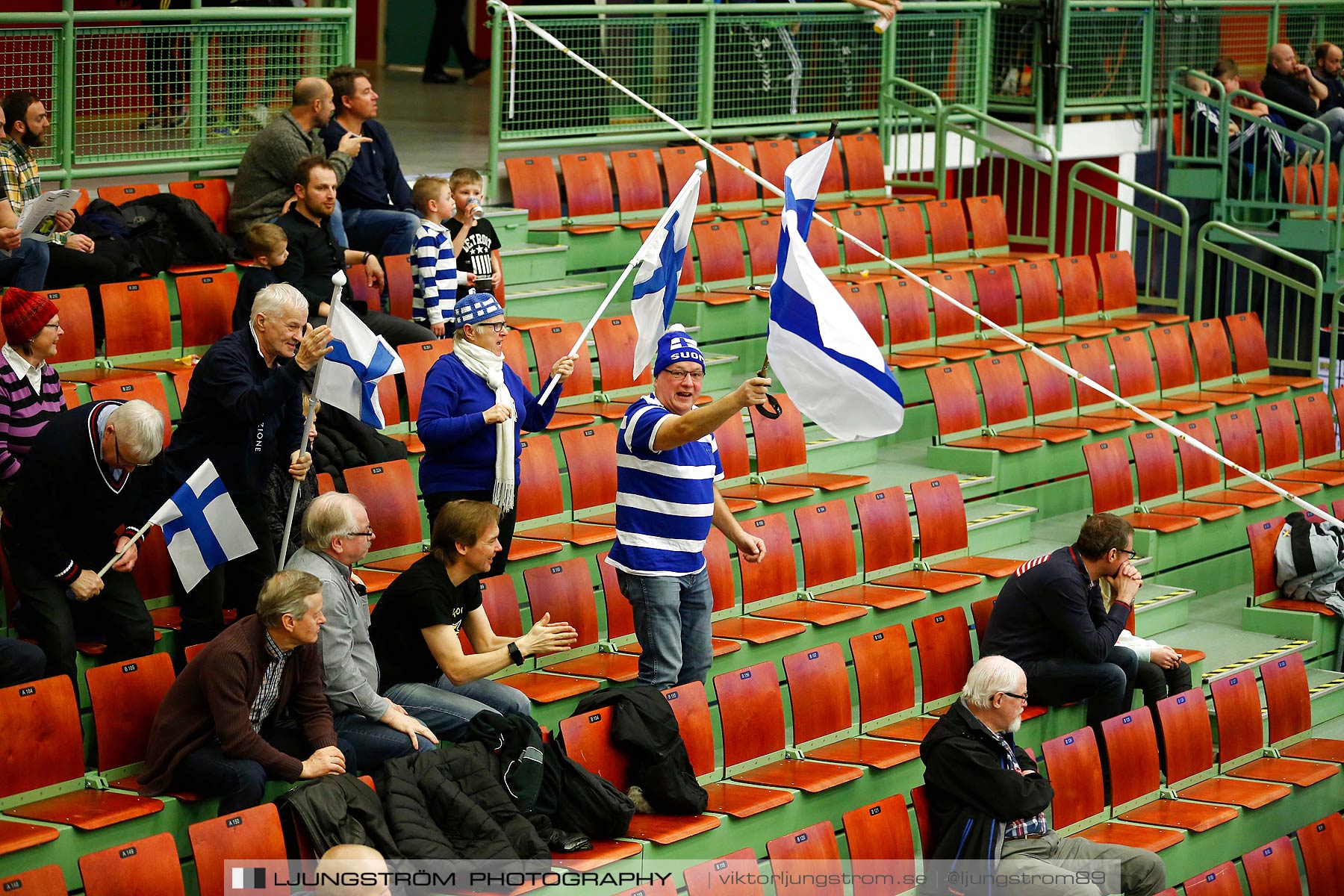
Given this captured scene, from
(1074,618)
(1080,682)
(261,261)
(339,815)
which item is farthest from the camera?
(261,261)

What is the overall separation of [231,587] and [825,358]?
212cm

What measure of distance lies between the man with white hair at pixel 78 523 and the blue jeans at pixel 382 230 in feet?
9.94

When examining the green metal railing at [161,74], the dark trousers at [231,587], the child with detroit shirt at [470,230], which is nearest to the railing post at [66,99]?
the green metal railing at [161,74]

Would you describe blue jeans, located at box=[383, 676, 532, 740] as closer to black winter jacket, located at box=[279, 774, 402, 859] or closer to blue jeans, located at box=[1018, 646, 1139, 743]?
black winter jacket, located at box=[279, 774, 402, 859]

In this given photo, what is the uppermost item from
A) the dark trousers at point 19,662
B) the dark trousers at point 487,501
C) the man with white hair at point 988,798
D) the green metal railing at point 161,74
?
the green metal railing at point 161,74

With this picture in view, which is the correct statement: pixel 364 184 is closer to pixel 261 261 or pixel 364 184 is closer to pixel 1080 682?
pixel 261 261

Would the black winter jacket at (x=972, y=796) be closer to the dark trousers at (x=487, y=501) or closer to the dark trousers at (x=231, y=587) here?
the dark trousers at (x=487, y=501)

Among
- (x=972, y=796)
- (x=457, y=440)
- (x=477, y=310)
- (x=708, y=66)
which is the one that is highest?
(x=708, y=66)

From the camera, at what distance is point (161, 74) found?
329 inches

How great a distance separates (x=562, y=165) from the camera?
9664mm

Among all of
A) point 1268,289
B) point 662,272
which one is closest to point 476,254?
point 662,272

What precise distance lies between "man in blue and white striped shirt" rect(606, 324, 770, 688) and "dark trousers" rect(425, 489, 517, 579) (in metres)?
0.52

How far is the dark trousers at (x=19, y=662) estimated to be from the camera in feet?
16.1

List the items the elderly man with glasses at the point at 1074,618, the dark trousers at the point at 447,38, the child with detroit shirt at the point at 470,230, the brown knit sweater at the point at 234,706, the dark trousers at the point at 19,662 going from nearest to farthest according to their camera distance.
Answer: the brown knit sweater at the point at 234,706, the dark trousers at the point at 19,662, the elderly man with glasses at the point at 1074,618, the child with detroit shirt at the point at 470,230, the dark trousers at the point at 447,38
